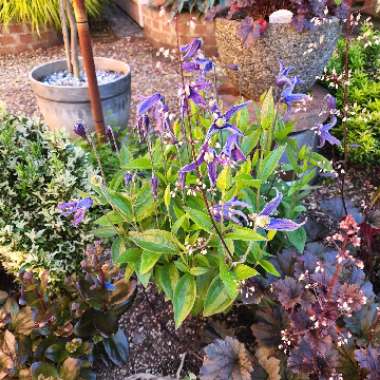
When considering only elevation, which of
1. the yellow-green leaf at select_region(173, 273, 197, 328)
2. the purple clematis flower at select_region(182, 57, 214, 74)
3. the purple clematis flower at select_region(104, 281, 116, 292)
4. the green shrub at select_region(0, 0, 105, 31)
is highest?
the purple clematis flower at select_region(182, 57, 214, 74)

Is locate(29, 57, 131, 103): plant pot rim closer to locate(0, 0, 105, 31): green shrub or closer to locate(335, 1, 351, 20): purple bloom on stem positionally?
locate(335, 1, 351, 20): purple bloom on stem

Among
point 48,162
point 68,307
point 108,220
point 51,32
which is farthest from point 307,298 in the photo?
point 51,32

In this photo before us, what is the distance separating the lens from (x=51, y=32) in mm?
6066

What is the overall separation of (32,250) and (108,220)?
17.1 inches

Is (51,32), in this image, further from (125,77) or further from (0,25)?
(125,77)

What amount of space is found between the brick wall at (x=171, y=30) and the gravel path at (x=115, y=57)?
17cm

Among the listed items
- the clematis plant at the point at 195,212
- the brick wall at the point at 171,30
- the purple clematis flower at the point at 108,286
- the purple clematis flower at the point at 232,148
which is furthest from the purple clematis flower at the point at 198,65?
the brick wall at the point at 171,30

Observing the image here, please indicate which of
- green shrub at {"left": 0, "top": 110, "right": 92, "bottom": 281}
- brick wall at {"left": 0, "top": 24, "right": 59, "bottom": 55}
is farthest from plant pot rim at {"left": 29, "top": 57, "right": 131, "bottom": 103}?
brick wall at {"left": 0, "top": 24, "right": 59, "bottom": 55}

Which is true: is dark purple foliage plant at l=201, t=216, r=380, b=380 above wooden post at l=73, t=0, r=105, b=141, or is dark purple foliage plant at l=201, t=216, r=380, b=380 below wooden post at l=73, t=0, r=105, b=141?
below

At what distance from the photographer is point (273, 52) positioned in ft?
8.98

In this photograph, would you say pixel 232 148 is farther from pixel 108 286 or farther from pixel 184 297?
pixel 108 286

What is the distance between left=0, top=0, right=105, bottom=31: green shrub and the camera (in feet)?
18.2

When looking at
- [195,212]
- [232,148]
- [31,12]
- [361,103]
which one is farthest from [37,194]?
[31,12]

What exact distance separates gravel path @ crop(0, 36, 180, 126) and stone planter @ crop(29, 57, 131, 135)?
79 centimetres
